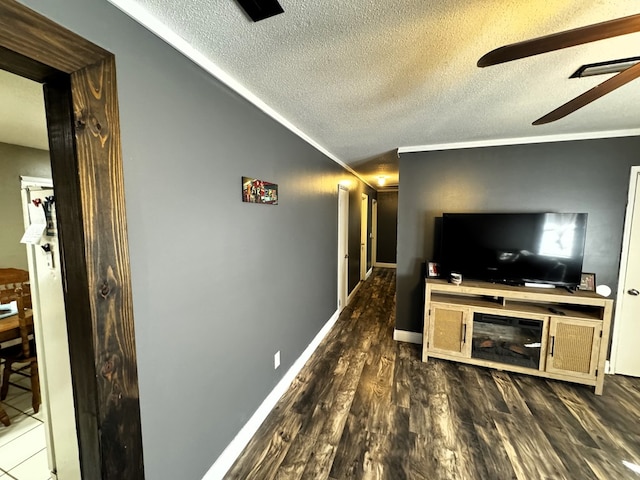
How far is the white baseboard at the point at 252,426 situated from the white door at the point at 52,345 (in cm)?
72

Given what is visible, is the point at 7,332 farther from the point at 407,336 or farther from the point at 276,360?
the point at 407,336

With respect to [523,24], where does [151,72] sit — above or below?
below

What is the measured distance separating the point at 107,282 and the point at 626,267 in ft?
13.1

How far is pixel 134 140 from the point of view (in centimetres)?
99

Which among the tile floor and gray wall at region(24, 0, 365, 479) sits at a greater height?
gray wall at region(24, 0, 365, 479)

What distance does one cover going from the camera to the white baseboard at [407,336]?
3.13 metres

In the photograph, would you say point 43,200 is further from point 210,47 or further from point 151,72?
point 210,47

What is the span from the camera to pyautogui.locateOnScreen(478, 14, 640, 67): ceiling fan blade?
73 cm

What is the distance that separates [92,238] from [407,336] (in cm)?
323

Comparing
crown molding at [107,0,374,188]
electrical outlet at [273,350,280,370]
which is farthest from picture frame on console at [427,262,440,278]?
crown molding at [107,0,374,188]

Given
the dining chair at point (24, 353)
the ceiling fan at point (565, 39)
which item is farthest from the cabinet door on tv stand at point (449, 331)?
the dining chair at point (24, 353)

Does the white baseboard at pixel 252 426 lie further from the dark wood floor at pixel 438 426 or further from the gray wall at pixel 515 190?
the gray wall at pixel 515 190

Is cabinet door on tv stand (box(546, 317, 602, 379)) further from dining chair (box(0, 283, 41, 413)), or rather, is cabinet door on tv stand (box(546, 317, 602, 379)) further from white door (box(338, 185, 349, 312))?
dining chair (box(0, 283, 41, 413))

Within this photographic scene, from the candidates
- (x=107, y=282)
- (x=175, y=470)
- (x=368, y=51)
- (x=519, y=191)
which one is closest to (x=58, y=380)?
(x=175, y=470)
